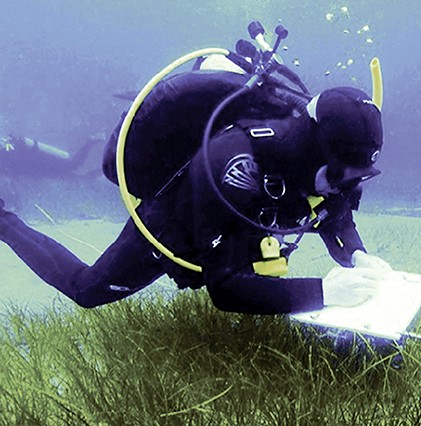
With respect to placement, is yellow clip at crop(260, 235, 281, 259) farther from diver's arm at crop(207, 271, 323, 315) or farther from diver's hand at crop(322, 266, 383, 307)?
diver's hand at crop(322, 266, 383, 307)

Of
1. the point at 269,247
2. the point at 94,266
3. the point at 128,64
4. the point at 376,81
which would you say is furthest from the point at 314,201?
the point at 128,64

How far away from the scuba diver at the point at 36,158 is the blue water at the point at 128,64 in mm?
308

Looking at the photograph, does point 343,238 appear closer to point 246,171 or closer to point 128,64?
point 246,171

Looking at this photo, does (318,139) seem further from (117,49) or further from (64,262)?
(117,49)

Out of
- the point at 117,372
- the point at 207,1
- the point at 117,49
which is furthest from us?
the point at 207,1

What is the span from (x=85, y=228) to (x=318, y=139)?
1044cm

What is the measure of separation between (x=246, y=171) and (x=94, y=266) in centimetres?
139

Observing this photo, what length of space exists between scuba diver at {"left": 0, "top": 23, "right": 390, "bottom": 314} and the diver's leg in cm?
18

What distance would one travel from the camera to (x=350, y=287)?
2.44 m

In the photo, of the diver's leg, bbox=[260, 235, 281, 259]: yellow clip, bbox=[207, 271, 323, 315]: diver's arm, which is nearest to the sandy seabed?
the diver's leg

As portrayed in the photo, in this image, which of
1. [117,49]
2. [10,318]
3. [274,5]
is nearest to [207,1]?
[274,5]

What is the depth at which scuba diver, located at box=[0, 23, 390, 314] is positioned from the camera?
7.13ft

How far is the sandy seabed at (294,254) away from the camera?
625cm

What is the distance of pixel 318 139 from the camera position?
85.7 inches
